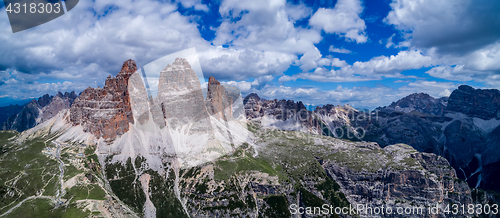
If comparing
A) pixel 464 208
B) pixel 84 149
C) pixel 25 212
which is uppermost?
pixel 84 149

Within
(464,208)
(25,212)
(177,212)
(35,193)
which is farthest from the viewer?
(464,208)

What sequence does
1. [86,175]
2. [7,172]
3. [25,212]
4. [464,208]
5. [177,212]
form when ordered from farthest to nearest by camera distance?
[464,208], [177,212], [86,175], [7,172], [25,212]

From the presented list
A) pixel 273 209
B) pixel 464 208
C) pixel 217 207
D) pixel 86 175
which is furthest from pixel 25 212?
pixel 464 208

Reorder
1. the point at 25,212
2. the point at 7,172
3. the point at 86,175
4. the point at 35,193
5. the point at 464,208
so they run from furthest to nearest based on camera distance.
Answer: the point at 464,208 → the point at 86,175 → the point at 7,172 → the point at 35,193 → the point at 25,212

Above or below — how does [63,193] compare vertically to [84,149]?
below

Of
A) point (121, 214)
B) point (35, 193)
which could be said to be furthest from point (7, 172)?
point (121, 214)

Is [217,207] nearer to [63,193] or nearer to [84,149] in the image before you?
[63,193]

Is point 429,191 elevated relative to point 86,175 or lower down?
lower down

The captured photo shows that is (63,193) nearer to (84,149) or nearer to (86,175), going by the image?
(86,175)

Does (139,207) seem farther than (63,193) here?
Yes
